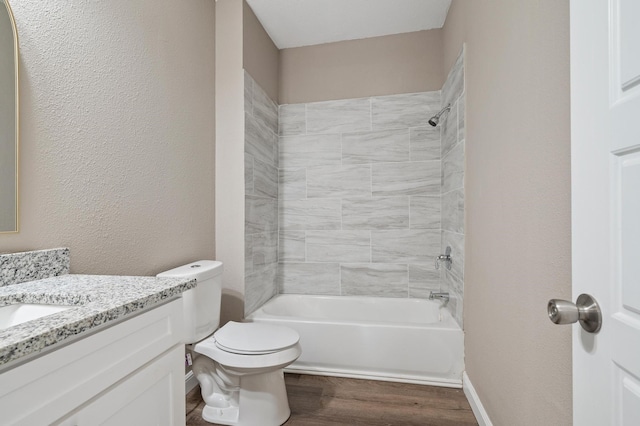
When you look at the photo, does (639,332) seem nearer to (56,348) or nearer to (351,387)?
(56,348)

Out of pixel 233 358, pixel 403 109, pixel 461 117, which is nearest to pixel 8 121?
pixel 233 358

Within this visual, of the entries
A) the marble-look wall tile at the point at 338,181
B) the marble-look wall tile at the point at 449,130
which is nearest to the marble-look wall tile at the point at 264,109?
the marble-look wall tile at the point at 338,181

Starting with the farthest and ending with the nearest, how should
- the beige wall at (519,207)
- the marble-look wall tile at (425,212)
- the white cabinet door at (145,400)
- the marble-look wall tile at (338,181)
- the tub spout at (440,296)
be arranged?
1. the marble-look wall tile at (338,181)
2. the marble-look wall tile at (425,212)
3. the tub spout at (440,296)
4. the beige wall at (519,207)
5. the white cabinet door at (145,400)

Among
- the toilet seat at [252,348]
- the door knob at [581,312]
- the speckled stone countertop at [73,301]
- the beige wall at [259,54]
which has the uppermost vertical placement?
the beige wall at [259,54]

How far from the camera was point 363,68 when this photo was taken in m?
2.91

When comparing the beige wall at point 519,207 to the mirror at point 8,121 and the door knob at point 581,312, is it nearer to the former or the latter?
the door knob at point 581,312

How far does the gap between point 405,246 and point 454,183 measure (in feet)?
2.49

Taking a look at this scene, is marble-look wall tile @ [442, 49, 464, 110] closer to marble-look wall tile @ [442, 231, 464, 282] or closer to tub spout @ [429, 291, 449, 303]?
marble-look wall tile @ [442, 231, 464, 282]

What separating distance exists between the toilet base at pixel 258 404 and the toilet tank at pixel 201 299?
343 mm

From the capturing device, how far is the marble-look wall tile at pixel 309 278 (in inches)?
116

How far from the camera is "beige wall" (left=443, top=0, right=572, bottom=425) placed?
968 millimetres

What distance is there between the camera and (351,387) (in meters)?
2.10

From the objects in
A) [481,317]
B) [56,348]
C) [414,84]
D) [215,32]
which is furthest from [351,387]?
[215,32]

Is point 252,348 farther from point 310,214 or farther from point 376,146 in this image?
point 376,146
